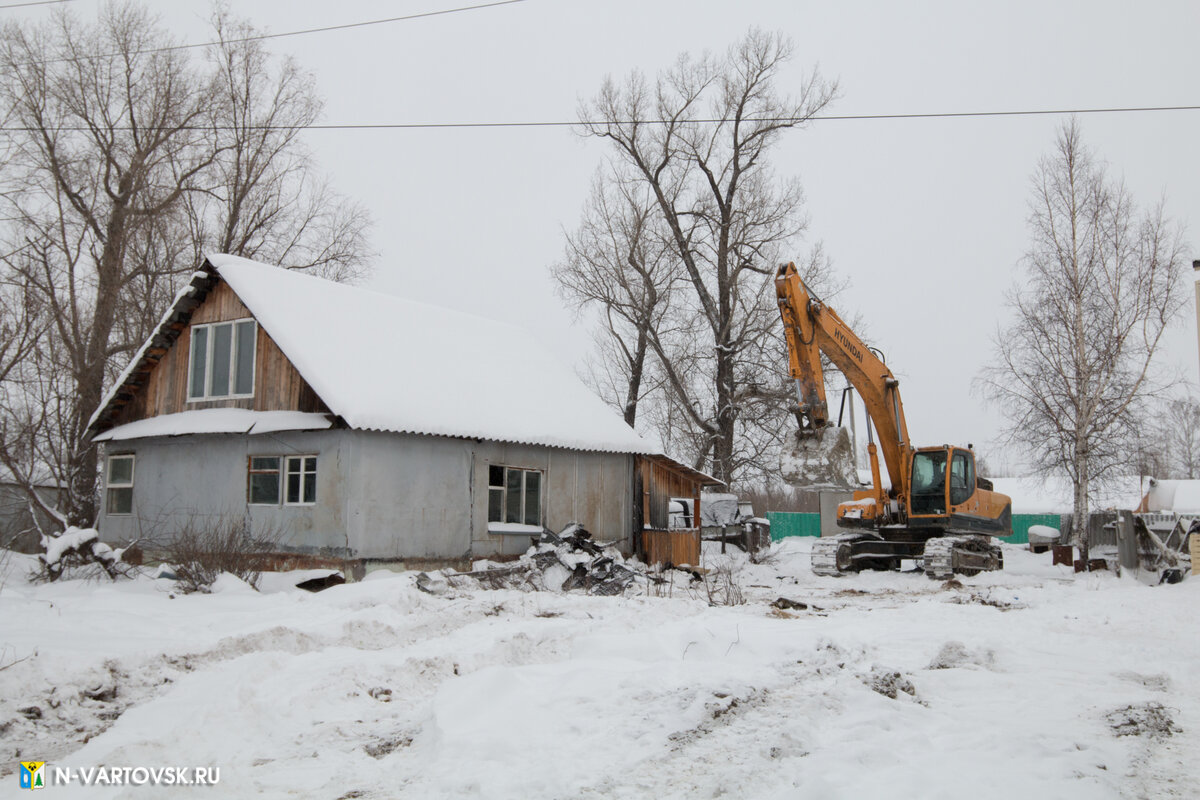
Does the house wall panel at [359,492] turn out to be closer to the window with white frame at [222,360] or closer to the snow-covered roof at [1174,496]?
the window with white frame at [222,360]

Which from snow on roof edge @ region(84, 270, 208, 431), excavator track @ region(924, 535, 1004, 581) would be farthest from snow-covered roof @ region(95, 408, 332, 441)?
excavator track @ region(924, 535, 1004, 581)

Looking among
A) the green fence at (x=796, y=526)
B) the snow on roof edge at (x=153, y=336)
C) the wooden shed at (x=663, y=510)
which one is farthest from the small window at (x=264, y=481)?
the green fence at (x=796, y=526)

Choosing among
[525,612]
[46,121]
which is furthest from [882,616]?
[46,121]

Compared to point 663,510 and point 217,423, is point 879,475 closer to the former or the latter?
point 663,510

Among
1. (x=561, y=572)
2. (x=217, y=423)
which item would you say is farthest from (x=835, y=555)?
(x=217, y=423)

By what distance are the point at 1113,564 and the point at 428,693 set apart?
17637 mm

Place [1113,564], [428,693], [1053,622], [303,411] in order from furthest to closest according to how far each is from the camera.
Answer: [1113,564], [303,411], [1053,622], [428,693]

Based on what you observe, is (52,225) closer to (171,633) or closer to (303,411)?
(303,411)

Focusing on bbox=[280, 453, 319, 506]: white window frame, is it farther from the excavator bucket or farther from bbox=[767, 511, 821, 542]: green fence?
bbox=[767, 511, 821, 542]: green fence

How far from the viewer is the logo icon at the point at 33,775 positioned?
17.0 feet

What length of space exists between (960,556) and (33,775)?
18.3 m

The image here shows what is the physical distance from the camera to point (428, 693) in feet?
24.5

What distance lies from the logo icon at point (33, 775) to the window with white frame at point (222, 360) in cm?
1157

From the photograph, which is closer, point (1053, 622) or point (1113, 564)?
point (1053, 622)
